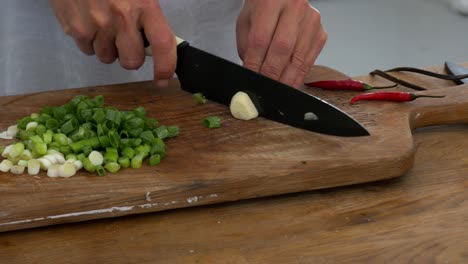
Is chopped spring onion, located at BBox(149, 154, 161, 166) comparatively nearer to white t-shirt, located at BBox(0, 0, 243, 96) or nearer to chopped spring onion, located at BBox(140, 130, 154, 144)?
chopped spring onion, located at BBox(140, 130, 154, 144)

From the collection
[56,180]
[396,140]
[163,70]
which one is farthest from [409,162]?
[56,180]

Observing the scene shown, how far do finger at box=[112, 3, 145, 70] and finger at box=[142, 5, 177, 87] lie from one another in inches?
1.0

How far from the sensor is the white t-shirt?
5.72 ft

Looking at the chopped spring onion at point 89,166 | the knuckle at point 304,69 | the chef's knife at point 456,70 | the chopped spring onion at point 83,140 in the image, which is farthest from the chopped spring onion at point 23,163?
the chef's knife at point 456,70

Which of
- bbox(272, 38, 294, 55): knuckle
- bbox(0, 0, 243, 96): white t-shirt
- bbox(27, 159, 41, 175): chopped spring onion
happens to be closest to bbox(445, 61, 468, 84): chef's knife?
bbox(272, 38, 294, 55): knuckle

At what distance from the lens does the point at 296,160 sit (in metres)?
1.28

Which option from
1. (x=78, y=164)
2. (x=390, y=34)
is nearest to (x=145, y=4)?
(x=78, y=164)

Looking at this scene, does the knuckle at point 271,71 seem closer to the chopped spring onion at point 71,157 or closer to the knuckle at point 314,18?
the knuckle at point 314,18

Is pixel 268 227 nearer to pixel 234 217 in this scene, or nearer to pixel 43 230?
pixel 234 217

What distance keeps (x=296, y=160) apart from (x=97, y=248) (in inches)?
16.0

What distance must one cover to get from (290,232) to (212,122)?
13.9 inches

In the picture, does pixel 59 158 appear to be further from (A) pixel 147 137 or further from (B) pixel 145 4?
(B) pixel 145 4

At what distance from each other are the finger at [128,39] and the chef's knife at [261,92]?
0.03 metres

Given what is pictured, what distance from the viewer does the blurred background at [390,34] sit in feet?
11.5
